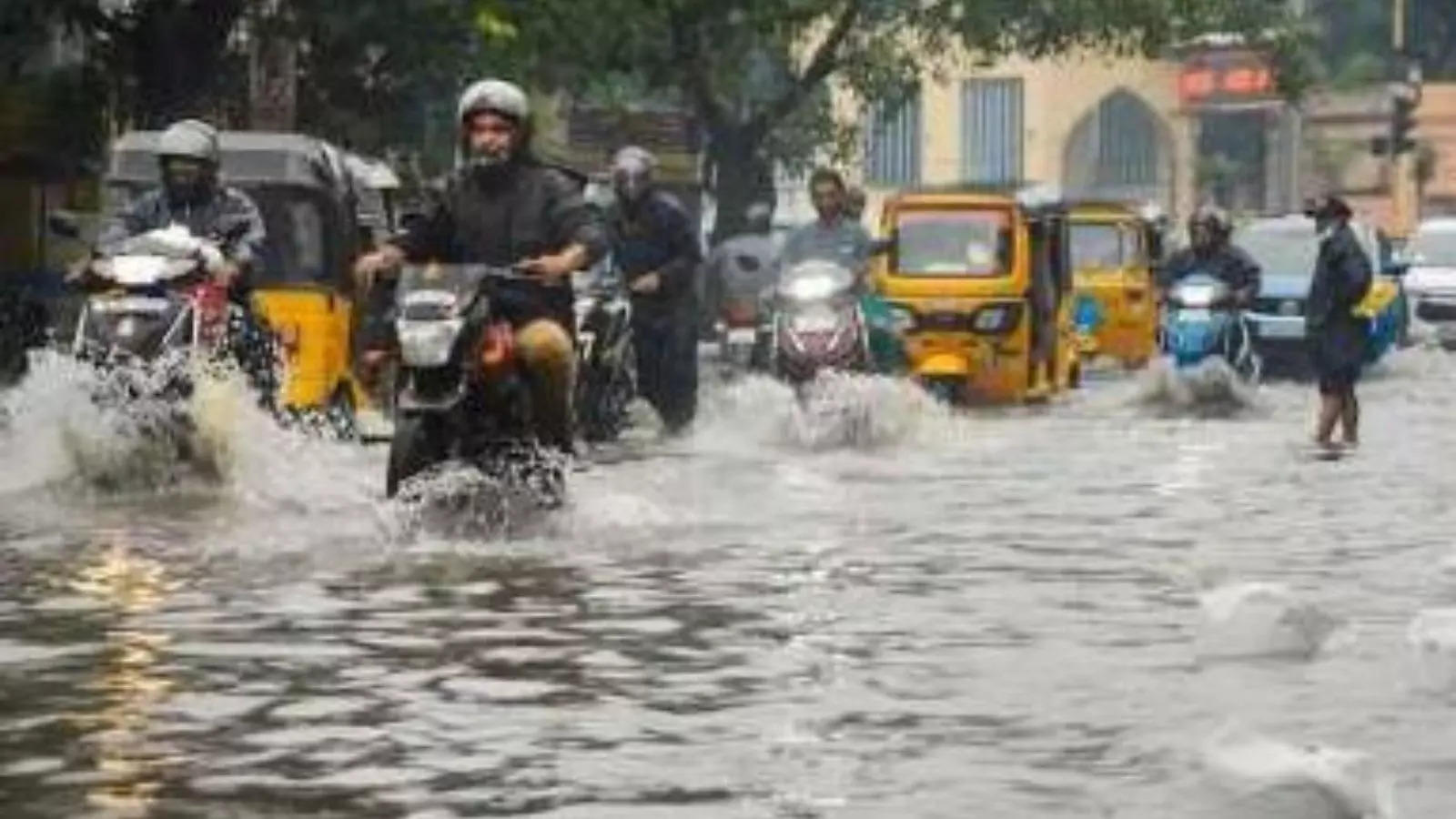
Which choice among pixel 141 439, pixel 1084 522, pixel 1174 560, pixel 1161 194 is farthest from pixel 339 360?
pixel 1161 194

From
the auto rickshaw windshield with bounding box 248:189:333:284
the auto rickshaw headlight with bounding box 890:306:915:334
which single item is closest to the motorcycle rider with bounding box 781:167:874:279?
the auto rickshaw headlight with bounding box 890:306:915:334

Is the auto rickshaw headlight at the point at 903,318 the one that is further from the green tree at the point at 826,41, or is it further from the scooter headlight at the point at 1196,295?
the green tree at the point at 826,41

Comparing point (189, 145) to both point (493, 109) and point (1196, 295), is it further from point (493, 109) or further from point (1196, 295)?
point (1196, 295)

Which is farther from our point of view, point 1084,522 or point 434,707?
point 1084,522

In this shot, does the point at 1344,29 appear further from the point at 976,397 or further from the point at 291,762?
the point at 291,762

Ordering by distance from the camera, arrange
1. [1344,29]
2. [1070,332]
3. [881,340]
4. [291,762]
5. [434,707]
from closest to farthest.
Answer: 1. [291,762]
2. [434,707]
3. [881,340]
4. [1070,332]
5. [1344,29]

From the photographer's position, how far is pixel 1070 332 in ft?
92.2

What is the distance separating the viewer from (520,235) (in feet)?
40.6

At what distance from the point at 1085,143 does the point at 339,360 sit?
193 ft

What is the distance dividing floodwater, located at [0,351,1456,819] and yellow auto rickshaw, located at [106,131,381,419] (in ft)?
4.31

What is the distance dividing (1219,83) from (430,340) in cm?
6299

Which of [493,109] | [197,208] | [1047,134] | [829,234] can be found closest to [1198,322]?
[829,234]

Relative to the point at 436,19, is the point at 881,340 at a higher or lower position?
lower

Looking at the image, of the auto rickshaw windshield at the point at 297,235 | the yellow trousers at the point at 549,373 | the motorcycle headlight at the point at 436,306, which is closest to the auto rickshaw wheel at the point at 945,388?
the auto rickshaw windshield at the point at 297,235
